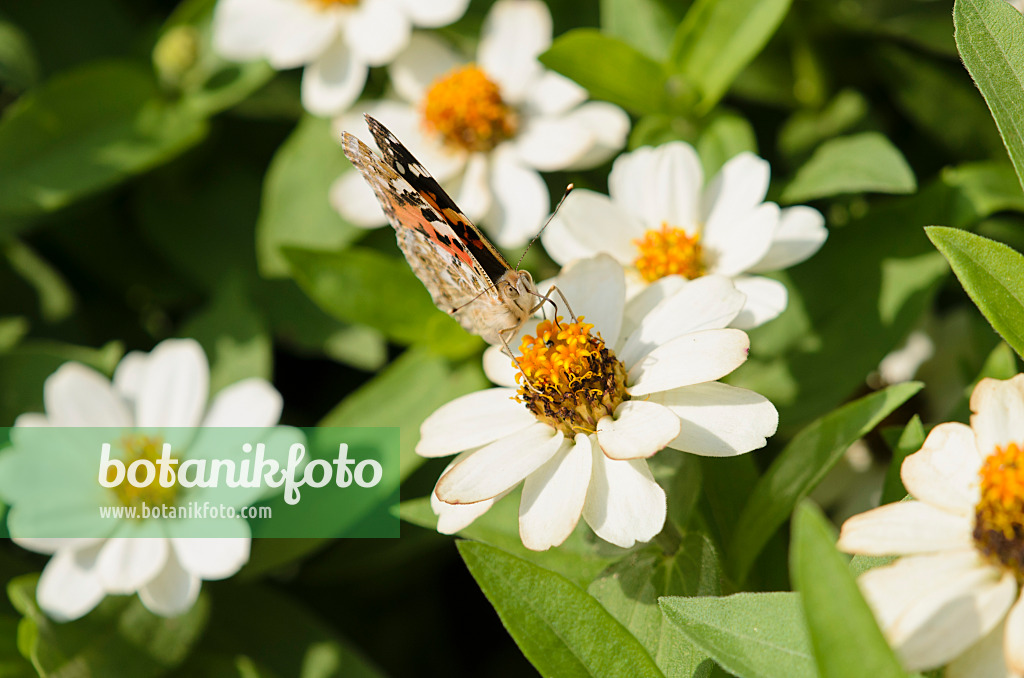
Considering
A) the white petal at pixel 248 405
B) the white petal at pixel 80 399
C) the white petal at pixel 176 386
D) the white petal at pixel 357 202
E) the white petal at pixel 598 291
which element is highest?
the white petal at pixel 598 291

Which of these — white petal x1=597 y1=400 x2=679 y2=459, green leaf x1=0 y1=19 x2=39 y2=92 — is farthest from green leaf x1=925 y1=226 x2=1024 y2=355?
green leaf x1=0 y1=19 x2=39 y2=92

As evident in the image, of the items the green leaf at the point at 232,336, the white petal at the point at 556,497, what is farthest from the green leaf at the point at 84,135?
the white petal at the point at 556,497

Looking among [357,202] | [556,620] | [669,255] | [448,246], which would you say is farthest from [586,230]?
[556,620]

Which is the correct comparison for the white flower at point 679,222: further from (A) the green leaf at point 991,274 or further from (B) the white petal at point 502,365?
(A) the green leaf at point 991,274

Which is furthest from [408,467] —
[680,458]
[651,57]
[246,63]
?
[246,63]
